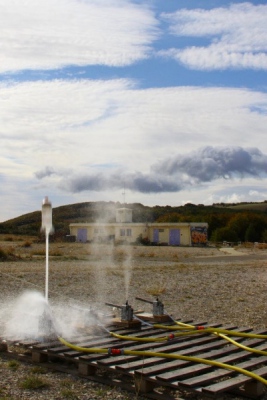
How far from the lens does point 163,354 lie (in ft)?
19.4

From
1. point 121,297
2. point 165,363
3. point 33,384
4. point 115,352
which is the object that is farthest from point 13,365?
point 121,297

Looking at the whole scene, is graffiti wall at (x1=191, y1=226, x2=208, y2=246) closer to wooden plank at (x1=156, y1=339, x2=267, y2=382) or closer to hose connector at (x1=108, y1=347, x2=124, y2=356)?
wooden plank at (x1=156, y1=339, x2=267, y2=382)

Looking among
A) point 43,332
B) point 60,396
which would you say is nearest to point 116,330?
point 43,332

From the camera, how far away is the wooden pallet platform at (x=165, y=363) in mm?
5262

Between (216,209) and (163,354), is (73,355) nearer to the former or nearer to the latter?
(163,354)

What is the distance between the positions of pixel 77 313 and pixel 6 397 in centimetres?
342

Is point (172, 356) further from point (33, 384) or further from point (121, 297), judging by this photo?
point (121, 297)

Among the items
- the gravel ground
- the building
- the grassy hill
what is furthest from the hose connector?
the building

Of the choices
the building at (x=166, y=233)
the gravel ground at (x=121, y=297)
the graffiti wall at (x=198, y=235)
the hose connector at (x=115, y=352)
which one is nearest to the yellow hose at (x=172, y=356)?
the hose connector at (x=115, y=352)

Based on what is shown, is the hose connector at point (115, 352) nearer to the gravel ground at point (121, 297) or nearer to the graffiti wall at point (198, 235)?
the gravel ground at point (121, 297)

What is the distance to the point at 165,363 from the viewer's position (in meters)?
5.79

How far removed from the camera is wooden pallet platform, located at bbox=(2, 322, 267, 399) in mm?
5262

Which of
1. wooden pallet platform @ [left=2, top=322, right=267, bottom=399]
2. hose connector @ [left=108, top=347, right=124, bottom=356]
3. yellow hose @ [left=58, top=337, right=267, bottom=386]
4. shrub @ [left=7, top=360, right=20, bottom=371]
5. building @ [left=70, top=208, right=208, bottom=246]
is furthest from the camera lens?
building @ [left=70, top=208, right=208, bottom=246]

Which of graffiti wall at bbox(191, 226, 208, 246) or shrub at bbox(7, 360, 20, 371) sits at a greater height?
graffiti wall at bbox(191, 226, 208, 246)
